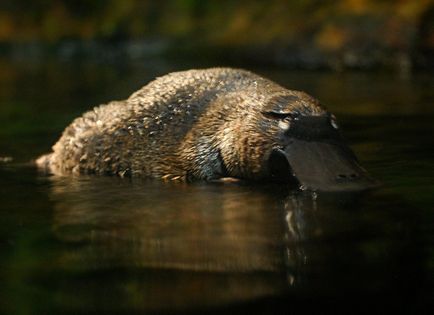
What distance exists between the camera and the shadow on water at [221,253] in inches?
125

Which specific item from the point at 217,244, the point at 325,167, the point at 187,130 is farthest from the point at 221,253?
the point at 187,130

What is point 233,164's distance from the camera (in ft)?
17.8

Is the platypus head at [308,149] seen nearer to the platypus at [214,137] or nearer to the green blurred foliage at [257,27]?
the platypus at [214,137]

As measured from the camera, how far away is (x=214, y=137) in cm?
557

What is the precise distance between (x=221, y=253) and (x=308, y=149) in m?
1.45

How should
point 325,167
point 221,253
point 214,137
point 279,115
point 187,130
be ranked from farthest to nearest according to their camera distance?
point 187,130 → point 214,137 → point 279,115 → point 325,167 → point 221,253

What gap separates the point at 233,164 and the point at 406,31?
10.0 meters

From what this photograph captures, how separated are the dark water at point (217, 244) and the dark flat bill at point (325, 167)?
0.29 feet

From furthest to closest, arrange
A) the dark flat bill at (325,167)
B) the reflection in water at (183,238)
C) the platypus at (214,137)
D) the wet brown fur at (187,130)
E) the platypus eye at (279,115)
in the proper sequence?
the wet brown fur at (187,130) → the platypus eye at (279,115) → the platypus at (214,137) → the dark flat bill at (325,167) → the reflection in water at (183,238)

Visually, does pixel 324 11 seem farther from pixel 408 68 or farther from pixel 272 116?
pixel 272 116

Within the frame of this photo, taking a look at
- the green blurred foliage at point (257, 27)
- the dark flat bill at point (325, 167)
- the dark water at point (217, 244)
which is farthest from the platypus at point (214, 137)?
the green blurred foliage at point (257, 27)

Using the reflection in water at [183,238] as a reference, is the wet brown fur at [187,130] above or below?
above

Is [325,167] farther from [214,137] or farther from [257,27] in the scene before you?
[257,27]

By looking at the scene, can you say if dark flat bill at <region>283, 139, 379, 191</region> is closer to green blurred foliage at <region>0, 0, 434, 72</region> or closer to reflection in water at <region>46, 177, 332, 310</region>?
reflection in water at <region>46, 177, 332, 310</region>
